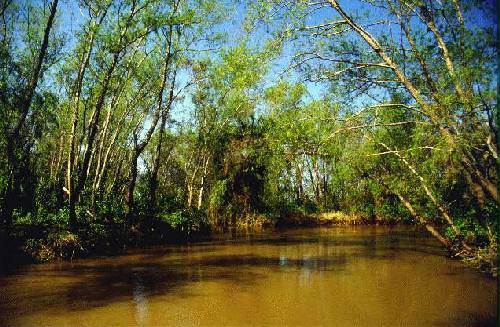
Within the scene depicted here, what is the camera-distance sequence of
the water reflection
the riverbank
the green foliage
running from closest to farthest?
the water reflection, the riverbank, the green foliage

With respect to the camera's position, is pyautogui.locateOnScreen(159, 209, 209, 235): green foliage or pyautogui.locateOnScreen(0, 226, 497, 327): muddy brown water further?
pyautogui.locateOnScreen(159, 209, 209, 235): green foliage

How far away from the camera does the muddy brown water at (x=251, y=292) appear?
6.70 m

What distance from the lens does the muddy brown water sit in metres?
6.70

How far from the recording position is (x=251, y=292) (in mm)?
8469

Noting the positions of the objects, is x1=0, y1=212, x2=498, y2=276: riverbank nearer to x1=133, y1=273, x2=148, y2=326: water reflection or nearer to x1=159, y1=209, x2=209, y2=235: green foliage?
x1=159, y1=209, x2=209, y2=235: green foliage

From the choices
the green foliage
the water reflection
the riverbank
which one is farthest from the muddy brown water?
the green foliage

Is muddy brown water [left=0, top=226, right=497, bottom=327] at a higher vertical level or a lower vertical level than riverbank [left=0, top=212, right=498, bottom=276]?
lower

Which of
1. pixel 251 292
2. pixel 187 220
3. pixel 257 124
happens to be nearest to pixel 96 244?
pixel 187 220

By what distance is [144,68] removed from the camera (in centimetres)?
2027

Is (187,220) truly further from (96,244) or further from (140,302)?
(140,302)

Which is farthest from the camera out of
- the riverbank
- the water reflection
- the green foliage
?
the green foliage

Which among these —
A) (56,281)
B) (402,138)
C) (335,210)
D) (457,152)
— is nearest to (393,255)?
(402,138)

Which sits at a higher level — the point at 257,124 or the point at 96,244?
the point at 257,124

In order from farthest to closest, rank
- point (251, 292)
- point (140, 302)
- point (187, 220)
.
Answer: point (187, 220) < point (251, 292) < point (140, 302)
